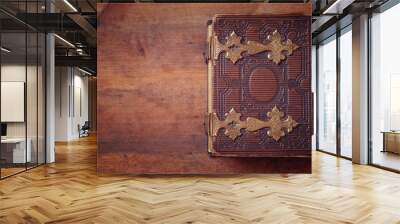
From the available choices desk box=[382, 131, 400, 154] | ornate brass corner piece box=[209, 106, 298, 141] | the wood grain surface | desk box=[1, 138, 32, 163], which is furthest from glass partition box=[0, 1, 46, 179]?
desk box=[382, 131, 400, 154]

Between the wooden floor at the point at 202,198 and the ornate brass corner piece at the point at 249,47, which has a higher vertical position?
the ornate brass corner piece at the point at 249,47

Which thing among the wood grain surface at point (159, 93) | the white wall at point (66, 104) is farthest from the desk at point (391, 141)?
the white wall at point (66, 104)

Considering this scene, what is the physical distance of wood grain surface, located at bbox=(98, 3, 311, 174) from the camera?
6430mm

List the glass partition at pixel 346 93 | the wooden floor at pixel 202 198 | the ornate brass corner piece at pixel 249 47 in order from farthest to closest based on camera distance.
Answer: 1. the glass partition at pixel 346 93
2. the ornate brass corner piece at pixel 249 47
3. the wooden floor at pixel 202 198

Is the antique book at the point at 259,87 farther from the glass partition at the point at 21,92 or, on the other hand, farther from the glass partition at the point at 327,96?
the glass partition at the point at 327,96

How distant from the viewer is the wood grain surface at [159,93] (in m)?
6.43

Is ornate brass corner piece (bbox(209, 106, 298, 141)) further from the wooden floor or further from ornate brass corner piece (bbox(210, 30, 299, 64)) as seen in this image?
ornate brass corner piece (bbox(210, 30, 299, 64))

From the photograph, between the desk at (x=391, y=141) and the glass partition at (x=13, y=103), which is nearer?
the glass partition at (x=13, y=103)

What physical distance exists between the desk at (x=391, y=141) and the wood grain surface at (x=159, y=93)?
2167mm

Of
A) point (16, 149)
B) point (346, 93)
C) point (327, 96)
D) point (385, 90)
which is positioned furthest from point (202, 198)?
point (327, 96)

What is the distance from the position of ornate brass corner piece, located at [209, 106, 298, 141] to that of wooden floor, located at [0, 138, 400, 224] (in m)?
0.75

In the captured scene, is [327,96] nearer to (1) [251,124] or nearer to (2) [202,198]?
(1) [251,124]

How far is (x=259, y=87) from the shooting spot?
6.30 m

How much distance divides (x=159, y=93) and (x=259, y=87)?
166 centimetres
